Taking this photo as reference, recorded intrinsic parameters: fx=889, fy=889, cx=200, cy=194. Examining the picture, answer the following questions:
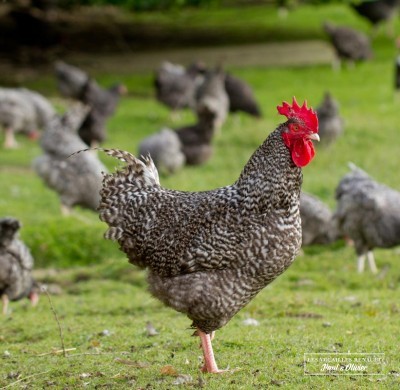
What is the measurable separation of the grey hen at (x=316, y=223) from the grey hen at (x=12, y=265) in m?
3.99

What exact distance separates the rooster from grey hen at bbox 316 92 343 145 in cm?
1092

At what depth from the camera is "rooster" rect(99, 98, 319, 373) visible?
6.49 metres

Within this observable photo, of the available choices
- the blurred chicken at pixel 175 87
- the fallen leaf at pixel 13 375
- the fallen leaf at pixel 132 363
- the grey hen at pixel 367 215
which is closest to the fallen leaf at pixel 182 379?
the fallen leaf at pixel 132 363

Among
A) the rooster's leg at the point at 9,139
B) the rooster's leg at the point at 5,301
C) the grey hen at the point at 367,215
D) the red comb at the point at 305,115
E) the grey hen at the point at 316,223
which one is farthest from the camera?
the rooster's leg at the point at 9,139

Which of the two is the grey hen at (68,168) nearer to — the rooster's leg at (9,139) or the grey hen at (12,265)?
the grey hen at (12,265)

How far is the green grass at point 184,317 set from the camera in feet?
22.7

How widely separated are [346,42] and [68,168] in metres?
13.9

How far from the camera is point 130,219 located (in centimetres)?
708

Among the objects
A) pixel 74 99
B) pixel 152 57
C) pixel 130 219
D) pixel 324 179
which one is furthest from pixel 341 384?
pixel 152 57

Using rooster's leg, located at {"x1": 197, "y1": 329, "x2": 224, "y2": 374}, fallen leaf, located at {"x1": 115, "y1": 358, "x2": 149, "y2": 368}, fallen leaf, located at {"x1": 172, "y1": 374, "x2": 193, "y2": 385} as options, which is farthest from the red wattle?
fallen leaf, located at {"x1": 115, "y1": 358, "x2": 149, "y2": 368}

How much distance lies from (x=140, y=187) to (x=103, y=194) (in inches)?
12.4

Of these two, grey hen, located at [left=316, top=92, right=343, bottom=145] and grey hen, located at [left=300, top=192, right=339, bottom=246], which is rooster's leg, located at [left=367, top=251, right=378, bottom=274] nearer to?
grey hen, located at [left=300, top=192, right=339, bottom=246]

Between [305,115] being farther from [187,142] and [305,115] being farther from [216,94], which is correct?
[216,94]

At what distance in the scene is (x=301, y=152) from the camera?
658 centimetres
